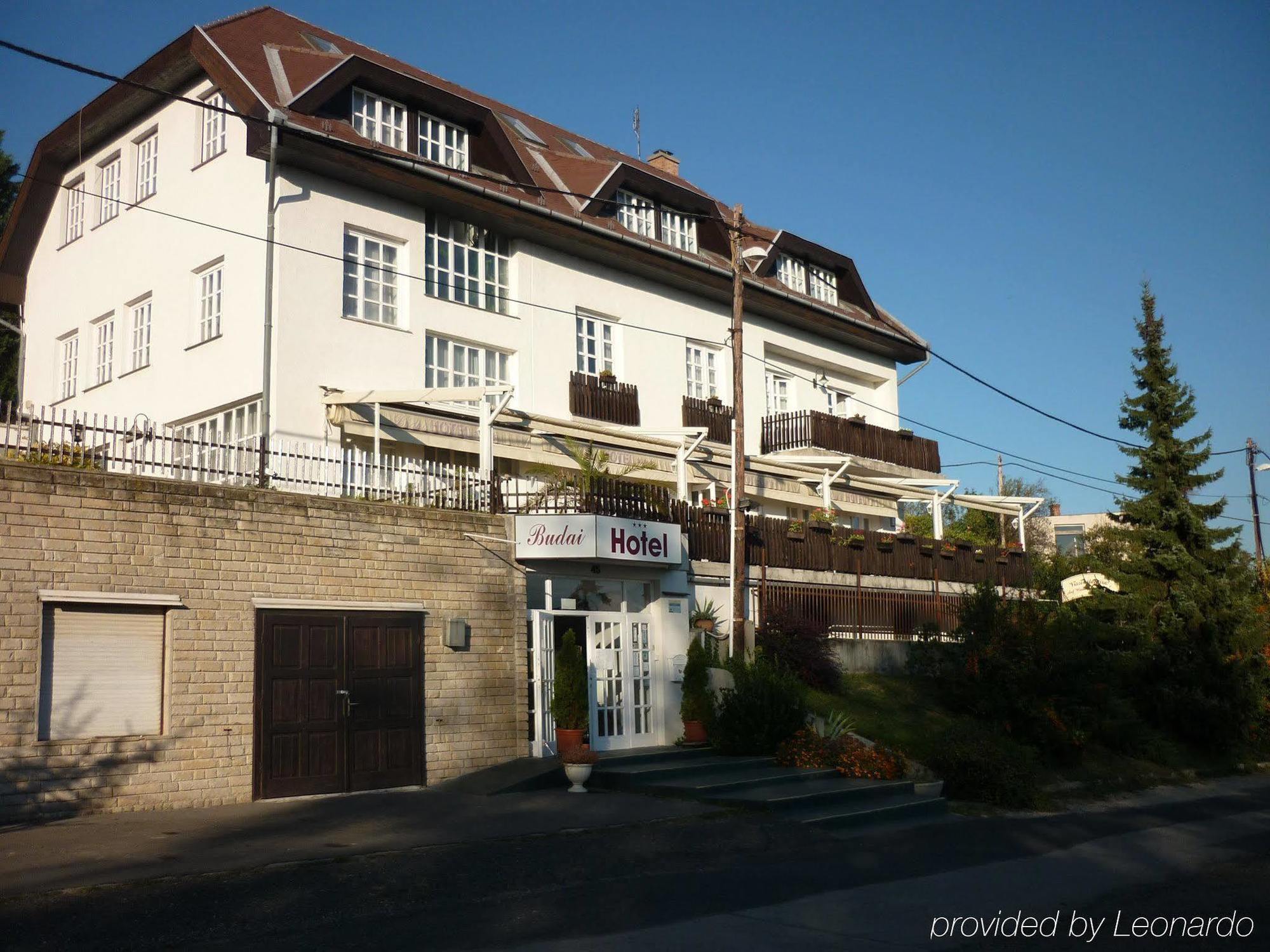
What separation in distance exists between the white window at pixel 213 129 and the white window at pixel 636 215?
8.50m

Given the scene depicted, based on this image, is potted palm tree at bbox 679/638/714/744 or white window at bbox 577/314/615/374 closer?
potted palm tree at bbox 679/638/714/744

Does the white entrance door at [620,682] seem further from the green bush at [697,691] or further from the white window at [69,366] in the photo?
the white window at [69,366]

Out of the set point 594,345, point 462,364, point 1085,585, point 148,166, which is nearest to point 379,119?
point 462,364

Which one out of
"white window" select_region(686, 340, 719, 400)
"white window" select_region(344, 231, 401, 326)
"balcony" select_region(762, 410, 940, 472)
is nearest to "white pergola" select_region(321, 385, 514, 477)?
"white window" select_region(344, 231, 401, 326)

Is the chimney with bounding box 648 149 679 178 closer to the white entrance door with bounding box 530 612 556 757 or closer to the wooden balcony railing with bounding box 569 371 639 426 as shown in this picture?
the wooden balcony railing with bounding box 569 371 639 426

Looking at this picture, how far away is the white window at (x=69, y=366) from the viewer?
25.4 m

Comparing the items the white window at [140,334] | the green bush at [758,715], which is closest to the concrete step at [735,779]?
the green bush at [758,715]

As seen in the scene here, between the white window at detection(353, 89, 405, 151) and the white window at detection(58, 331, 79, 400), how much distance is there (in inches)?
330

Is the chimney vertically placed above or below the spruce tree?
above

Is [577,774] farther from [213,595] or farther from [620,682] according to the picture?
[213,595]

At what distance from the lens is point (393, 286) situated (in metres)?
22.1

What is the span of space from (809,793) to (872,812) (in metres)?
0.81

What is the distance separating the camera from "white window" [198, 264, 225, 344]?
69.6 feet

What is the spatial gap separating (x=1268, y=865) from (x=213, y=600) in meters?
11.6
